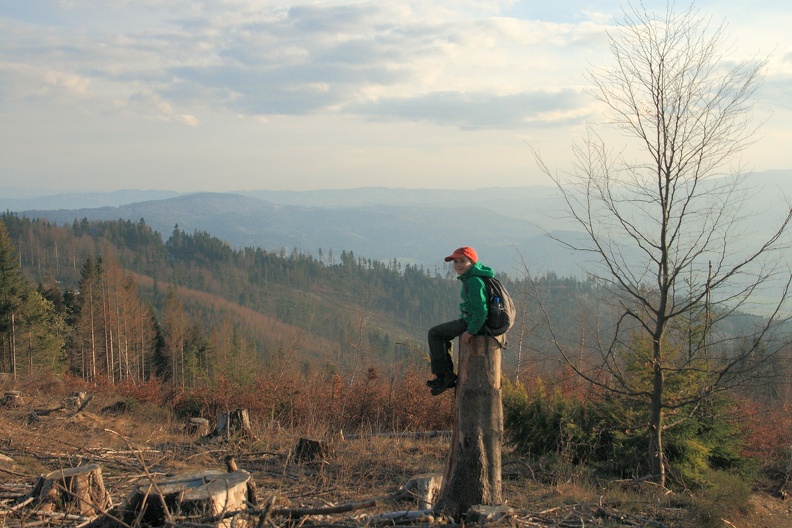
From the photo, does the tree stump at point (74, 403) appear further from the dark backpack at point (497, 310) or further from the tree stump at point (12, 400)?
the dark backpack at point (497, 310)

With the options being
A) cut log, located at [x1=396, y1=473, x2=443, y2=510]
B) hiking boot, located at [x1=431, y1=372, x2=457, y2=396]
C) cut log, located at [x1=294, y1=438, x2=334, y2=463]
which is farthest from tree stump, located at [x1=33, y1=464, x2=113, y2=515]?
cut log, located at [x1=294, y1=438, x2=334, y2=463]

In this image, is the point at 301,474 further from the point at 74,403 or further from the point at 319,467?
the point at 74,403

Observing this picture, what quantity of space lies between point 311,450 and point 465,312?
4.44 metres

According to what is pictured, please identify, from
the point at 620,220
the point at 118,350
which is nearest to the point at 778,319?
the point at 620,220

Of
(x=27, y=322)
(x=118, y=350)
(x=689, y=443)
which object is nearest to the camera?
(x=689, y=443)

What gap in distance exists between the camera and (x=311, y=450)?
349 inches

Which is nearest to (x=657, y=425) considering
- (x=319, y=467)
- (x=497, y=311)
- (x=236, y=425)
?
(x=497, y=311)

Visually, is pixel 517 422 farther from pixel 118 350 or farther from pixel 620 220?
pixel 118 350

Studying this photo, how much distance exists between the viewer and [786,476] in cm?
1050

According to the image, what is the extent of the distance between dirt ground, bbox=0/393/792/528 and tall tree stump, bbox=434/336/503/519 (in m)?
0.34

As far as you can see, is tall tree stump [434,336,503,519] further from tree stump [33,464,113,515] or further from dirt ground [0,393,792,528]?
tree stump [33,464,113,515]

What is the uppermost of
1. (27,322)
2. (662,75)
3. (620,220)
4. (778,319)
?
(662,75)

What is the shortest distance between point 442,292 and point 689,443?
136 metres

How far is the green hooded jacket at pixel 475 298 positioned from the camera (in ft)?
17.8
